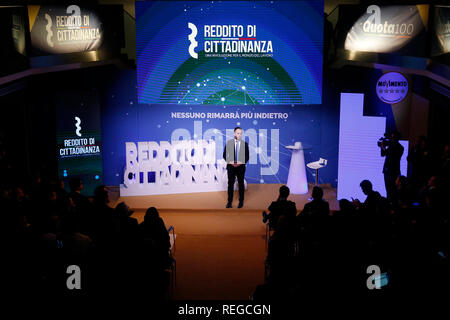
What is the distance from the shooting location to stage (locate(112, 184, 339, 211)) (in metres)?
8.20

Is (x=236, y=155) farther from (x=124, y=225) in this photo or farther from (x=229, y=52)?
(x=124, y=225)

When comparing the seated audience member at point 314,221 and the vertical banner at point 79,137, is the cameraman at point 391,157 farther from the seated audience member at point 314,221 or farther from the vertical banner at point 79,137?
the vertical banner at point 79,137

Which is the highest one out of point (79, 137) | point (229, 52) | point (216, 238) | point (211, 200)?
point (229, 52)

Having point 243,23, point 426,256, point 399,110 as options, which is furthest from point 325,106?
point 426,256

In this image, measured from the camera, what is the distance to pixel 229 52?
8.84 metres

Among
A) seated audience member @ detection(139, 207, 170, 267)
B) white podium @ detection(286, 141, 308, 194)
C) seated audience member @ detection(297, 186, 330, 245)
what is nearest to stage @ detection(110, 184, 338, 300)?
white podium @ detection(286, 141, 308, 194)

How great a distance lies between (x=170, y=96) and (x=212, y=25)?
169 cm

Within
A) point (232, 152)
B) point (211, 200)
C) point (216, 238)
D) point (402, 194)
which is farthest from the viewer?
point (211, 200)

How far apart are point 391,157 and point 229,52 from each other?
12.4 ft

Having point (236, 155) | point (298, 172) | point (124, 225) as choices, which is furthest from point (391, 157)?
point (124, 225)

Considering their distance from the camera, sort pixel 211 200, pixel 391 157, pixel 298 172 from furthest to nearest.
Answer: pixel 298 172 → pixel 211 200 → pixel 391 157

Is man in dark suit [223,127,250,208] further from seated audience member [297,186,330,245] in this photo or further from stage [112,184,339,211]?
seated audience member [297,186,330,245]

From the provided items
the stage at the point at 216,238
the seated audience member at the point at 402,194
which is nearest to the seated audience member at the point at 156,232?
the stage at the point at 216,238

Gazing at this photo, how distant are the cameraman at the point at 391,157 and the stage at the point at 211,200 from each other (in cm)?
110
